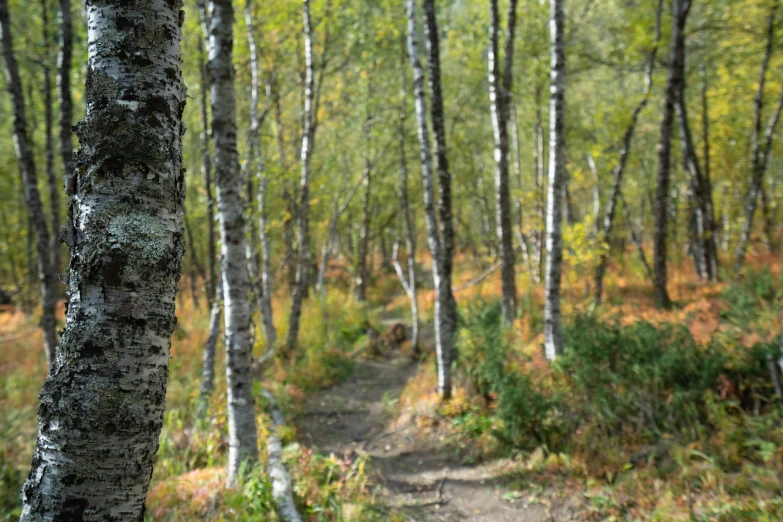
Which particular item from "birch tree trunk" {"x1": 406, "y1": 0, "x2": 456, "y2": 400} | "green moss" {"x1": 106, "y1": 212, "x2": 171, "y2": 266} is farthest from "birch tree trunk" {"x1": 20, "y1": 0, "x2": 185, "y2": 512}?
"birch tree trunk" {"x1": 406, "y1": 0, "x2": 456, "y2": 400}

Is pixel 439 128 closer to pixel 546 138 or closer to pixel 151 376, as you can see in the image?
pixel 151 376

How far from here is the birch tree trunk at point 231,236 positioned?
438 cm

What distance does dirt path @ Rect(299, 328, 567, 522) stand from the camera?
14.8 ft

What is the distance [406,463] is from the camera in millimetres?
5684

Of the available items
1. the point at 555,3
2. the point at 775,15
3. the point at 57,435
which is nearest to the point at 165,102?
the point at 57,435

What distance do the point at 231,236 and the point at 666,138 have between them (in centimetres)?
836

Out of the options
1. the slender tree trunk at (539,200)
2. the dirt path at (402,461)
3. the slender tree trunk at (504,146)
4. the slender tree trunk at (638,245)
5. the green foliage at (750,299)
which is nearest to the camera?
the dirt path at (402,461)

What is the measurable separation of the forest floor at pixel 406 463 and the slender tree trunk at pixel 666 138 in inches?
225

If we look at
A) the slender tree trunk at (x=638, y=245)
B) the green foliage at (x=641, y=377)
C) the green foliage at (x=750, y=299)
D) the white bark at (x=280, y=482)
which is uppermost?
the slender tree trunk at (x=638, y=245)

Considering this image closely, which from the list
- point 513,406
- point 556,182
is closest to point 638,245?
point 556,182

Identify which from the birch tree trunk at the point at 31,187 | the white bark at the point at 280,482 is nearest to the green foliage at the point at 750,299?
the white bark at the point at 280,482

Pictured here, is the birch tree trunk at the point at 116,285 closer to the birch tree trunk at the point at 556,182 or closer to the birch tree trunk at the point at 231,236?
the birch tree trunk at the point at 231,236

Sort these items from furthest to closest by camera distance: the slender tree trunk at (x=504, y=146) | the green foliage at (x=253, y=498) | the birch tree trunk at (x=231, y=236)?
the slender tree trunk at (x=504, y=146) < the birch tree trunk at (x=231, y=236) < the green foliage at (x=253, y=498)

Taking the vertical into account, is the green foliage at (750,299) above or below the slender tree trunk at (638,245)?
below
